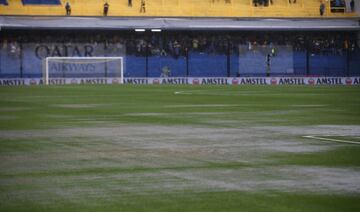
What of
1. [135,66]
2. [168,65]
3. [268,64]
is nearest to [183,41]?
[168,65]

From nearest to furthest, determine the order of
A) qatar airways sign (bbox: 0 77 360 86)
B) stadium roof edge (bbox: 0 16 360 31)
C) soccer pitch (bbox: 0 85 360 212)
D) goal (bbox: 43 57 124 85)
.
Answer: soccer pitch (bbox: 0 85 360 212) → qatar airways sign (bbox: 0 77 360 86) → goal (bbox: 43 57 124 85) → stadium roof edge (bbox: 0 16 360 31)

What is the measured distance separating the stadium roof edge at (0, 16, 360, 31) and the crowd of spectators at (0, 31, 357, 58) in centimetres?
103

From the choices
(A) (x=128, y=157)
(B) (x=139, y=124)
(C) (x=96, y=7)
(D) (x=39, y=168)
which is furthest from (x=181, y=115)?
(C) (x=96, y=7)

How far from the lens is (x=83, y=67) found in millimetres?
55656

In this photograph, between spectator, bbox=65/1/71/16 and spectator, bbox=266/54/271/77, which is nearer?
spectator, bbox=65/1/71/16

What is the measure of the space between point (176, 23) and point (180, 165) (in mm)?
50002

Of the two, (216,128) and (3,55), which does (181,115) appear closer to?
(216,128)

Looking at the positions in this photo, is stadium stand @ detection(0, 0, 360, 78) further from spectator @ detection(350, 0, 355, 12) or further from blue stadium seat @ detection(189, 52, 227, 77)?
spectator @ detection(350, 0, 355, 12)

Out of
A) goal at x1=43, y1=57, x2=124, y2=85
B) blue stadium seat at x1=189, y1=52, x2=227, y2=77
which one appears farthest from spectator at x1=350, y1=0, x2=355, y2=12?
goal at x1=43, y1=57, x2=124, y2=85

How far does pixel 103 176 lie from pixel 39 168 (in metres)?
1.01

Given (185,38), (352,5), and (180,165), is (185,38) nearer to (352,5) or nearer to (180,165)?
(352,5)

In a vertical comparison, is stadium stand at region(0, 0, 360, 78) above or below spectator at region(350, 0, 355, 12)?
below

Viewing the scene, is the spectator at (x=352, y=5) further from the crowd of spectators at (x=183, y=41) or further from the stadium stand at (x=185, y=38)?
the crowd of spectators at (x=183, y=41)

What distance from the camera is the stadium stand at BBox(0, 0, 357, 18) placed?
58031 mm
